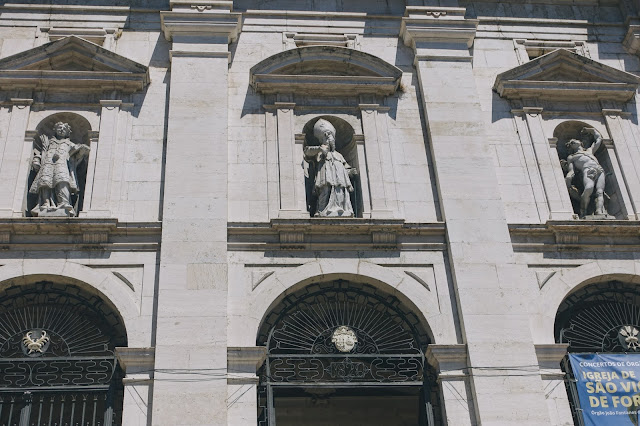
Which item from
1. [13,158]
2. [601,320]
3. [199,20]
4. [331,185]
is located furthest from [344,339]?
[199,20]

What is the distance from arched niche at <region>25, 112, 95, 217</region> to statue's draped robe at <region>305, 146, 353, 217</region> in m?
4.20

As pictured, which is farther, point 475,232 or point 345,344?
point 475,232

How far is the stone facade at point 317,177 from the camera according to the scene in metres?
13.7

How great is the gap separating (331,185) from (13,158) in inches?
226

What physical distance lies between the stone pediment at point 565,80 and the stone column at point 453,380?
604cm

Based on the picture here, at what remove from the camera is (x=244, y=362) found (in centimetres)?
1341

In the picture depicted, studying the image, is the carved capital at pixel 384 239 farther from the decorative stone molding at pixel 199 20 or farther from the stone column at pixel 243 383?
the decorative stone molding at pixel 199 20

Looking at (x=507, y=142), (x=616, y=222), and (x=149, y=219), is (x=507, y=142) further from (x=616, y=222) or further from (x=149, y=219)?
(x=149, y=219)

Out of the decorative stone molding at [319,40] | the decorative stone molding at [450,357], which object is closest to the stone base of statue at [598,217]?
the decorative stone molding at [450,357]

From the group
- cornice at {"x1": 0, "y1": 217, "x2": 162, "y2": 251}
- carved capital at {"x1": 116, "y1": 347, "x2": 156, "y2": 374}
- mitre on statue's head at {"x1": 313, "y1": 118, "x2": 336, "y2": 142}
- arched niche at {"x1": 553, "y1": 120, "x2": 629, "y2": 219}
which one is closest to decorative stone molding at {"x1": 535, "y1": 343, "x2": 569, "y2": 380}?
arched niche at {"x1": 553, "y1": 120, "x2": 629, "y2": 219}

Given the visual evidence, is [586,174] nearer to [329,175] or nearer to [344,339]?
[329,175]

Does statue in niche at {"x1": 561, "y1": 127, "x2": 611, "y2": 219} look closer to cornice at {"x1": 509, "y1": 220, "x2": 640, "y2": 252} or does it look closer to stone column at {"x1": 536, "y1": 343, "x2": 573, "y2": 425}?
cornice at {"x1": 509, "y1": 220, "x2": 640, "y2": 252}

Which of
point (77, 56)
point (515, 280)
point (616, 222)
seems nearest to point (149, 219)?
point (77, 56)

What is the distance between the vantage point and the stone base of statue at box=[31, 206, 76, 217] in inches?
580
